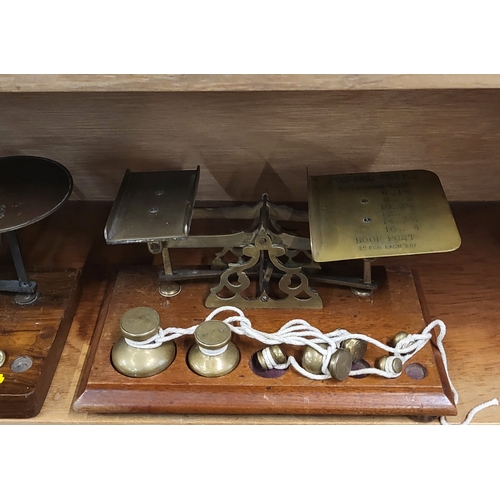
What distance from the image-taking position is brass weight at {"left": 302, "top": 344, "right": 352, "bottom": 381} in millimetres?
827

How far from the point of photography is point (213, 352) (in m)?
0.85

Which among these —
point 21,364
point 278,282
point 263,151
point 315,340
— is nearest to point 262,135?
point 263,151

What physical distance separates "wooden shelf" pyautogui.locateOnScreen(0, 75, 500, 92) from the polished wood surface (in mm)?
435

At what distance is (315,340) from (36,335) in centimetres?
41

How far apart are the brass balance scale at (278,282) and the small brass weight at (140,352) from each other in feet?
0.04

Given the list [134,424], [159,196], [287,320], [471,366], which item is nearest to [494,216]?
[471,366]

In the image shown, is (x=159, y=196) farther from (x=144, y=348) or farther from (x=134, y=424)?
(x=134, y=424)

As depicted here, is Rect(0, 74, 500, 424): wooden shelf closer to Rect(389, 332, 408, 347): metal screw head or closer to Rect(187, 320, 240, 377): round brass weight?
Rect(389, 332, 408, 347): metal screw head

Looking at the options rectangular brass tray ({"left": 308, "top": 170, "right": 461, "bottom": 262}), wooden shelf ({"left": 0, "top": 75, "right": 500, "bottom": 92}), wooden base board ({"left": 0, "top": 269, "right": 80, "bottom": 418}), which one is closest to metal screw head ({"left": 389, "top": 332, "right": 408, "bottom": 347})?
rectangular brass tray ({"left": 308, "top": 170, "right": 461, "bottom": 262})

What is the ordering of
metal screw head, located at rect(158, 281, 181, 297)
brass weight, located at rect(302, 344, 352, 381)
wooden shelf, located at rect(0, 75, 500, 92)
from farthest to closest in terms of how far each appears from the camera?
1. metal screw head, located at rect(158, 281, 181, 297)
2. brass weight, located at rect(302, 344, 352, 381)
3. wooden shelf, located at rect(0, 75, 500, 92)

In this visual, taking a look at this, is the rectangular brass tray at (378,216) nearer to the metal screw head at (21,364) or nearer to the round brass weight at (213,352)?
the round brass weight at (213,352)

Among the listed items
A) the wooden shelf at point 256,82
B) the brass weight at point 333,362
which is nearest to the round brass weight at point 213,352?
the brass weight at point 333,362

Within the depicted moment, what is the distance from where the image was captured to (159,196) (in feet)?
3.16

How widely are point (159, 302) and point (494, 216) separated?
2.19 feet
